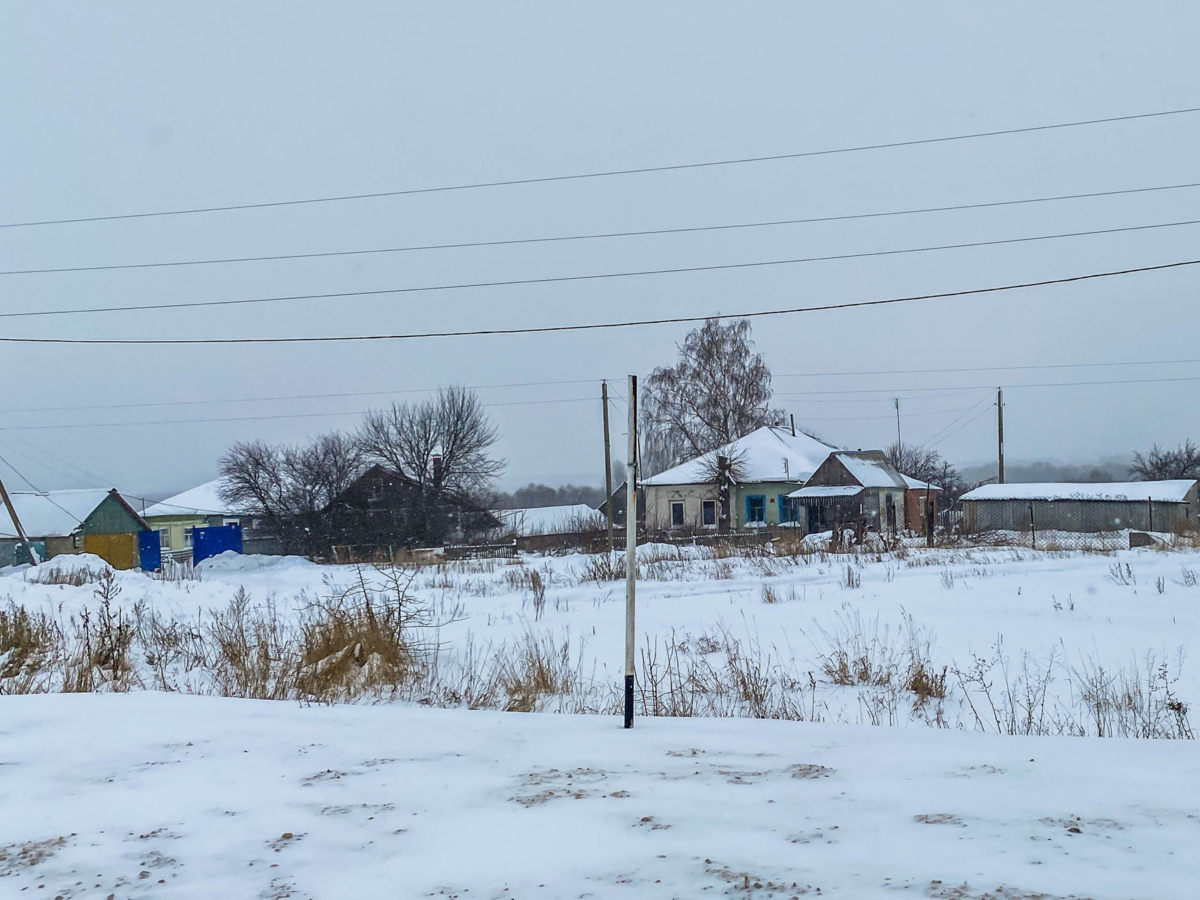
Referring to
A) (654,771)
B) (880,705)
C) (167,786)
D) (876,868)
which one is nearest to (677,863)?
(876,868)

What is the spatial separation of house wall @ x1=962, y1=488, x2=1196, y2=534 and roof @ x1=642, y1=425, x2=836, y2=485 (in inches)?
368

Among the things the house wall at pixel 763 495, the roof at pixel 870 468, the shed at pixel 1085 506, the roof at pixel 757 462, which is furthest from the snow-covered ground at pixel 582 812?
the house wall at pixel 763 495

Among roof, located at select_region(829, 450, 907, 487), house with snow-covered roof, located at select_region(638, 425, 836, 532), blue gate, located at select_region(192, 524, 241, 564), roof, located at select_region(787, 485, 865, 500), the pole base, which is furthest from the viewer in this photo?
house with snow-covered roof, located at select_region(638, 425, 836, 532)

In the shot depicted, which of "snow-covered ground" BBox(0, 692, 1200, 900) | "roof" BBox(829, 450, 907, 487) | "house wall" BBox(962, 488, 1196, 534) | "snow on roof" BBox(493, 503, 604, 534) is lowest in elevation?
"snow-covered ground" BBox(0, 692, 1200, 900)

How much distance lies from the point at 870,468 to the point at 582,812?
47.1m

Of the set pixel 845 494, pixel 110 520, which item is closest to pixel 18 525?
pixel 110 520

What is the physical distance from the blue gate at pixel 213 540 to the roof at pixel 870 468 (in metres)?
28.5

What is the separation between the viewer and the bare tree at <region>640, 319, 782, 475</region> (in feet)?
168

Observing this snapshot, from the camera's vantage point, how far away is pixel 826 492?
45.6m

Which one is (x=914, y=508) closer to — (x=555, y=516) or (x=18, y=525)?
(x=555, y=516)

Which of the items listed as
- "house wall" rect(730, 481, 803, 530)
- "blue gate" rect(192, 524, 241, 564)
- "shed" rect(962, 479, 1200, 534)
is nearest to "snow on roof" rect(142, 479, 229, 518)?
"blue gate" rect(192, 524, 241, 564)

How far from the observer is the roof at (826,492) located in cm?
4509

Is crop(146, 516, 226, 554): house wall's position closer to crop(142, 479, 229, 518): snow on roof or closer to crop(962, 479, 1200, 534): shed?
crop(142, 479, 229, 518): snow on roof

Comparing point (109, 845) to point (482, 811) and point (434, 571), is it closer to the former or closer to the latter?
point (482, 811)
